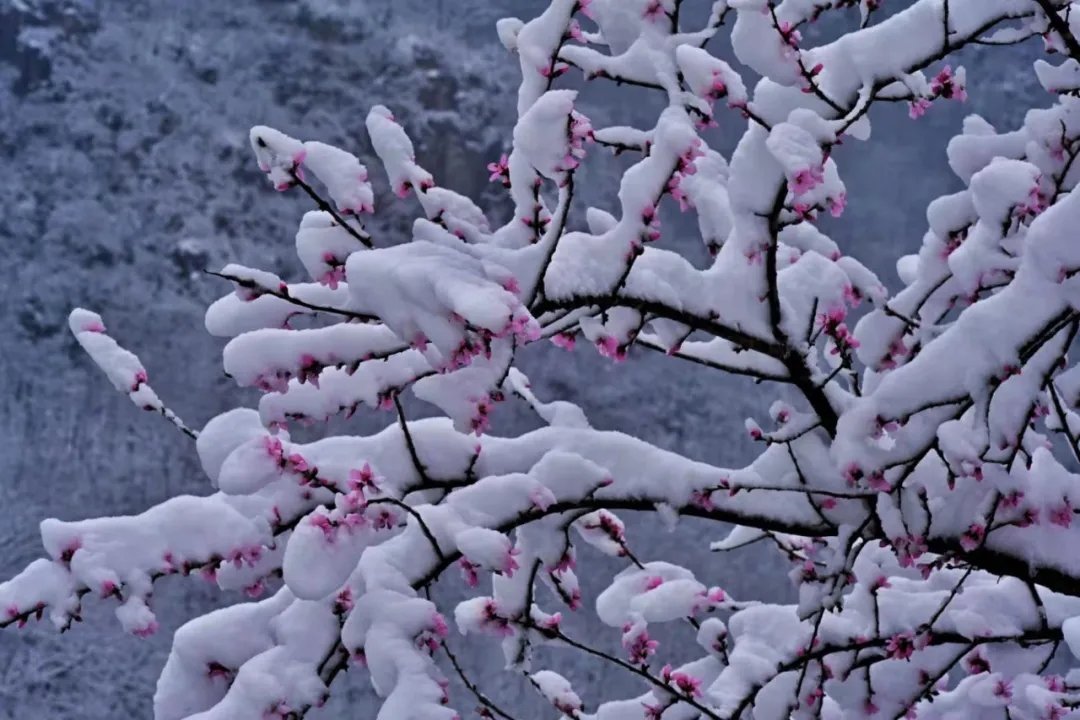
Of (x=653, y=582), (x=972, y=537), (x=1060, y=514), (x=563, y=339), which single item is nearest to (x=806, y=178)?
(x=563, y=339)

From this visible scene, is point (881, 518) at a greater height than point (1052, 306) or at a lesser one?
lesser

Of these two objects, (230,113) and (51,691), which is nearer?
(51,691)

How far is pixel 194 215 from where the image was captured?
31.3 ft

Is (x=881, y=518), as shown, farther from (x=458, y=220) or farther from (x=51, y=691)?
(x=51, y=691)

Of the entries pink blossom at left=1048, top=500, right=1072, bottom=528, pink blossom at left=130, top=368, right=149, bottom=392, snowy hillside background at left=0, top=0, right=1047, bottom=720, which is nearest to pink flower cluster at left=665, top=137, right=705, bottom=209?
pink blossom at left=1048, top=500, right=1072, bottom=528

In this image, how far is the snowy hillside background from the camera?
799cm

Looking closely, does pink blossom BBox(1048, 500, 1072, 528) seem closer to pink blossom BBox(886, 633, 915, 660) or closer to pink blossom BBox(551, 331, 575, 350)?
pink blossom BBox(886, 633, 915, 660)

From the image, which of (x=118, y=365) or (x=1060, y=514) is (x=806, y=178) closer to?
(x=1060, y=514)

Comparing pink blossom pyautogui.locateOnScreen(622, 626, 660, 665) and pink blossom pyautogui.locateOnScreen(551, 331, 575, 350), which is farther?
pink blossom pyautogui.locateOnScreen(622, 626, 660, 665)

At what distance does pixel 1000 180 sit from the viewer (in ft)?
5.39

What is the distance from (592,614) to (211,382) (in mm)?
4148

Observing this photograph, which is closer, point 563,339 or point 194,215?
point 563,339

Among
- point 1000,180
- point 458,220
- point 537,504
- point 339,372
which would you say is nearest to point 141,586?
point 339,372

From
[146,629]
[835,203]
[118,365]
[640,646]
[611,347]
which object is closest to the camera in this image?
[835,203]
